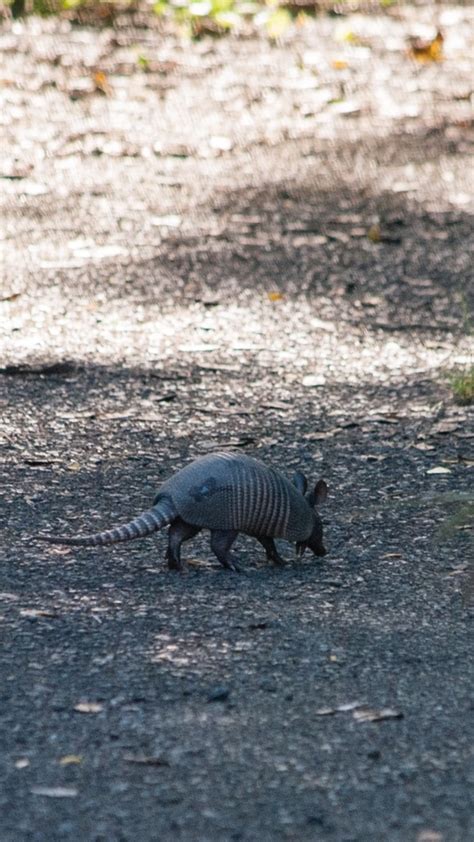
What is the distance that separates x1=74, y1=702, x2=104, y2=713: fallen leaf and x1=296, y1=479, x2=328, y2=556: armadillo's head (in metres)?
1.25

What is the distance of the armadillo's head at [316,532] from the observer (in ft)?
14.7

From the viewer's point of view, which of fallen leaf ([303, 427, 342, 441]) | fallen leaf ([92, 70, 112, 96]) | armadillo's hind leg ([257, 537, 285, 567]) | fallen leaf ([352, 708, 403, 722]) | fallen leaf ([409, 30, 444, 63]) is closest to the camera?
fallen leaf ([352, 708, 403, 722])

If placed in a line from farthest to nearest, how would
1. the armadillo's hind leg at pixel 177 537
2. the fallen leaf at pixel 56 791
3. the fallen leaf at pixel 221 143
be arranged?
the fallen leaf at pixel 221 143, the armadillo's hind leg at pixel 177 537, the fallen leaf at pixel 56 791

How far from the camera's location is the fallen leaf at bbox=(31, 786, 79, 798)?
2.98 metres

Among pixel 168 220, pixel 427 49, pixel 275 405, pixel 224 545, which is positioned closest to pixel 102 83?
pixel 168 220

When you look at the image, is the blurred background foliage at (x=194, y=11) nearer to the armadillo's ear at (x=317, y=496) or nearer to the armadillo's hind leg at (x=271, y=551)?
the armadillo's ear at (x=317, y=496)

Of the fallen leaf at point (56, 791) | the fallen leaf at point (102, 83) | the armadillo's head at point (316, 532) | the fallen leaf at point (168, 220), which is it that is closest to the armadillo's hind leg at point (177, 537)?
the armadillo's head at point (316, 532)

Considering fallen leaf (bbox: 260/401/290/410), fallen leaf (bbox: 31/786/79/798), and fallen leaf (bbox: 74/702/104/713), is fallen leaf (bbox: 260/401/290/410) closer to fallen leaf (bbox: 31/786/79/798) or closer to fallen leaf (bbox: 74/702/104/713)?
fallen leaf (bbox: 74/702/104/713)

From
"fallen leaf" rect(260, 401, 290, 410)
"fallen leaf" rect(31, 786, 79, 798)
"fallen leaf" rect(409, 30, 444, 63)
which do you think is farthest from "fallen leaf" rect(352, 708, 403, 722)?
"fallen leaf" rect(409, 30, 444, 63)

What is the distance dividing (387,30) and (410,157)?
11.8ft

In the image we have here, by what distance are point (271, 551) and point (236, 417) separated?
1.68 metres

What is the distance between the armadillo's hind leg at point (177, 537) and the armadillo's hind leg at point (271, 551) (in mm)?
287

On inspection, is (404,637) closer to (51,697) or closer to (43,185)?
(51,697)

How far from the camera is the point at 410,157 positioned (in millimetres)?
10750
